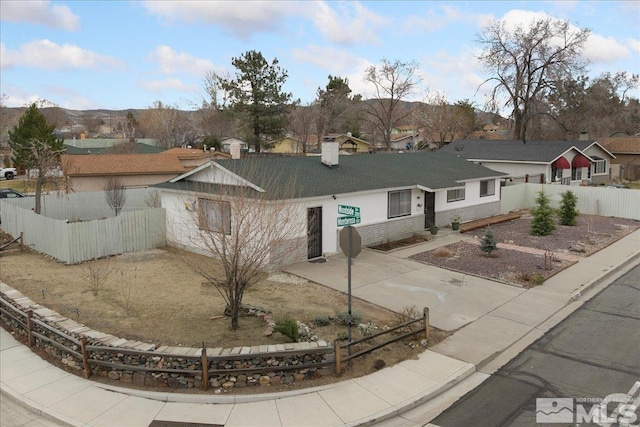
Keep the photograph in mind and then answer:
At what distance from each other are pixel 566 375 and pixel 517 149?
3352 cm

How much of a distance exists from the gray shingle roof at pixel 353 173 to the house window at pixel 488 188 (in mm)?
488

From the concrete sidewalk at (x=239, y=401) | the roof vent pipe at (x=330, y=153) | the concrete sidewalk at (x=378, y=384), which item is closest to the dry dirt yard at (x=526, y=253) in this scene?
the concrete sidewalk at (x=378, y=384)

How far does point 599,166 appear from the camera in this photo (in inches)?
1706

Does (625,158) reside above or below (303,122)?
below

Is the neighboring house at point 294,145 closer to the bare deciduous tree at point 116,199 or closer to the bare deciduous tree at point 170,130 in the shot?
the bare deciduous tree at point 170,130

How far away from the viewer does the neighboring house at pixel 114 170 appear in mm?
33000

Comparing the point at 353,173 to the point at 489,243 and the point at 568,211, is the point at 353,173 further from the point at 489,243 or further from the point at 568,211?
the point at 568,211

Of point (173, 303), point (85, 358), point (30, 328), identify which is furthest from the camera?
point (173, 303)

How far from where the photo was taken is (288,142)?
80812 millimetres

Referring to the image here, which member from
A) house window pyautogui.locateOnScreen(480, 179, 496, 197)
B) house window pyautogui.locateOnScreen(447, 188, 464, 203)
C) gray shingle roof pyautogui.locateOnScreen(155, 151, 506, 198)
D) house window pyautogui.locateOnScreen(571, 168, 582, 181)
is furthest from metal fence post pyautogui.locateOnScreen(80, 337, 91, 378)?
house window pyautogui.locateOnScreen(571, 168, 582, 181)

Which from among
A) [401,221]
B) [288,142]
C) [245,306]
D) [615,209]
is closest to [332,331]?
[245,306]

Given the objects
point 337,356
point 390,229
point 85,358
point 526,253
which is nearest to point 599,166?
point 526,253

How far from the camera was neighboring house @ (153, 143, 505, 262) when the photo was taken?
17.4 m

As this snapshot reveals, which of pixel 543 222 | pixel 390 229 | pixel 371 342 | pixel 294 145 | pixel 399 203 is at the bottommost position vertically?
pixel 371 342
